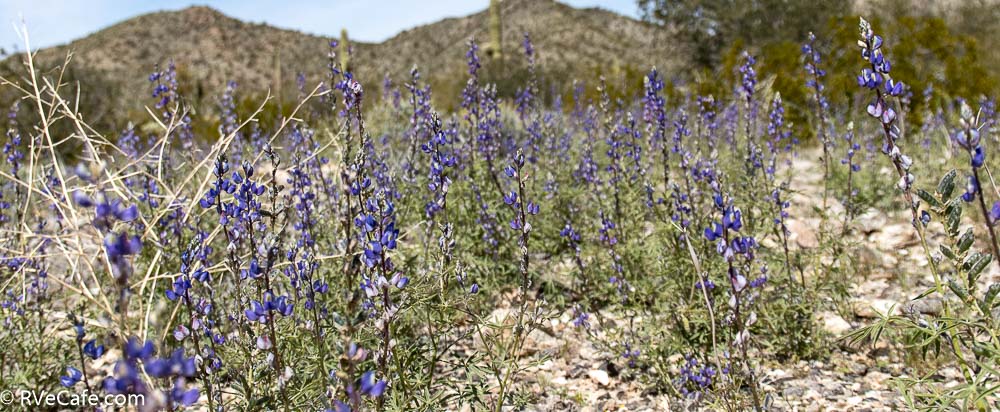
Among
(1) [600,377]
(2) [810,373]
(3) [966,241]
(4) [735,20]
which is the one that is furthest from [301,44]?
(3) [966,241]

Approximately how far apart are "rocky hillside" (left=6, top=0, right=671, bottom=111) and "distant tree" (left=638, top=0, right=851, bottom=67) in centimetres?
1227

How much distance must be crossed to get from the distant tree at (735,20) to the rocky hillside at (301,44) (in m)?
12.3

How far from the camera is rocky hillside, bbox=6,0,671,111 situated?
4112 cm

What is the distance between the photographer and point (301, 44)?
48.0 metres

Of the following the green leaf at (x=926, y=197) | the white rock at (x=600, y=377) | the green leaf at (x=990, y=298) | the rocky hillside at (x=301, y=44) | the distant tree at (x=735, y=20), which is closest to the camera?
the green leaf at (x=990, y=298)

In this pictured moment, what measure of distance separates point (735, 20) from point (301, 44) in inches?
1381

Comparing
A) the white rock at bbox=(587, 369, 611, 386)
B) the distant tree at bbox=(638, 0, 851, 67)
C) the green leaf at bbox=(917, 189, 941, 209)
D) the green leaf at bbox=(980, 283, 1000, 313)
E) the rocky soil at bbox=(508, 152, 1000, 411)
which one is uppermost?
the distant tree at bbox=(638, 0, 851, 67)

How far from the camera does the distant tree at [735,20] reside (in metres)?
22.3

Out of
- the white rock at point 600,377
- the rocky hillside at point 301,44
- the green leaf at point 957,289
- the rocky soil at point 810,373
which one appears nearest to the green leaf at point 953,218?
the green leaf at point 957,289

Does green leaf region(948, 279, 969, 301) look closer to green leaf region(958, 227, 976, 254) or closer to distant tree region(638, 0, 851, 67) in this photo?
green leaf region(958, 227, 976, 254)

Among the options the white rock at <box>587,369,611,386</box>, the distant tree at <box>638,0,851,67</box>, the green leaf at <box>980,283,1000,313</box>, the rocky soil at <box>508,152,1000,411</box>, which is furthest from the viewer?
the distant tree at <box>638,0,851,67</box>

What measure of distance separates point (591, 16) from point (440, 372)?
47.7m

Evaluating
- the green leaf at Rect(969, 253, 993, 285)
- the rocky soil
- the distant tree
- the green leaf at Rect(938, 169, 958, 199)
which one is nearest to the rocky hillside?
the distant tree

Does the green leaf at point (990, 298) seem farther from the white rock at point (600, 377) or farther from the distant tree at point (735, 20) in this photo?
the distant tree at point (735, 20)
